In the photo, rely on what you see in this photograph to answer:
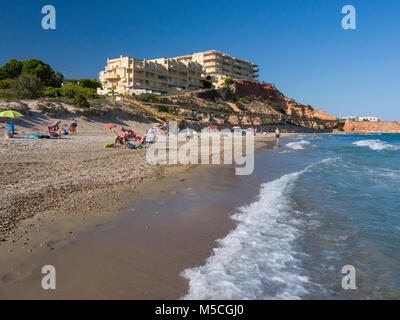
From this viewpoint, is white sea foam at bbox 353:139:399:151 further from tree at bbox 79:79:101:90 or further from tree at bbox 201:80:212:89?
tree at bbox 201:80:212:89

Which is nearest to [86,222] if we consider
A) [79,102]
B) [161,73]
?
[79,102]

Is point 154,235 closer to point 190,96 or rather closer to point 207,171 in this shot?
point 207,171

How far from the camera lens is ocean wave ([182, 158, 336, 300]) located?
2.69 m

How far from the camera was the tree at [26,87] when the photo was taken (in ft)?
77.9

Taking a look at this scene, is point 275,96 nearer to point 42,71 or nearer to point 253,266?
point 42,71

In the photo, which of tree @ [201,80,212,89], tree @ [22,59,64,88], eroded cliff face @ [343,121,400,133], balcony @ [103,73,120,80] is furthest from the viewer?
eroded cliff face @ [343,121,400,133]

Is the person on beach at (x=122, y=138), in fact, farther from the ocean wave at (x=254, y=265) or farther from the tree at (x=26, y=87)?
the tree at (x=26, y=87)

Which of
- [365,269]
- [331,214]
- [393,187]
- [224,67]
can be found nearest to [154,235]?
[365,269]

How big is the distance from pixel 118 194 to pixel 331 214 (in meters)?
4.41

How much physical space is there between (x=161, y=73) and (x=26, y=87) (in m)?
36.2

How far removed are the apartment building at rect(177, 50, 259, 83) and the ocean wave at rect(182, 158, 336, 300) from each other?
7167 centimetres

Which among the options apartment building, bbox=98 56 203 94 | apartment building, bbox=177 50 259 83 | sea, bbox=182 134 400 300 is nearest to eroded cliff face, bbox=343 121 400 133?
apartment building, bbox=177 50 259 83

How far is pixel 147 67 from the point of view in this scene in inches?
2112

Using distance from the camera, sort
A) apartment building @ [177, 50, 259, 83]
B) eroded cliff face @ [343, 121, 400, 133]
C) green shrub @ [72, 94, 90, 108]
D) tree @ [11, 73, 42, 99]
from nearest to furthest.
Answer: tree @ [11, 73, 42, 99]
green shrub @ [72, 94, 90, 108]
apartment building @ [177, 50, 259, 83]
eroded cliff face @ [343, 121, 400, 133]
